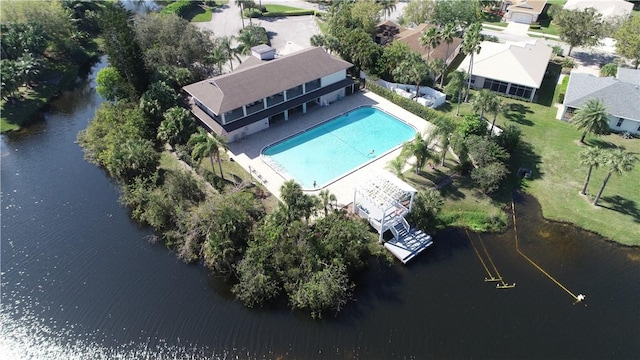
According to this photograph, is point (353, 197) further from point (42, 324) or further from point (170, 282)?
point (42, 324)

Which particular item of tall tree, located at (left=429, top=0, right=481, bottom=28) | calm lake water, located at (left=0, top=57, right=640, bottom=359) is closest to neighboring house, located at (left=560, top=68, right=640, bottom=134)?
calm lake water, located at (left=0, top=57, right=640, bottom=359)

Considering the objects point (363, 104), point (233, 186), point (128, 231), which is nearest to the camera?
point (128, 231)

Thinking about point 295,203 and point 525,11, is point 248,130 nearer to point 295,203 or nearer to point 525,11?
point 295,203

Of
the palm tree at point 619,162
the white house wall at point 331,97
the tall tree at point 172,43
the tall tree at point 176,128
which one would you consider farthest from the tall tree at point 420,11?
the tall tree at point 176,128

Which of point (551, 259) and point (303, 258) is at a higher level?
point (303, 258)

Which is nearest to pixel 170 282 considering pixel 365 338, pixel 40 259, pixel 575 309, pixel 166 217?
pixel 166 217

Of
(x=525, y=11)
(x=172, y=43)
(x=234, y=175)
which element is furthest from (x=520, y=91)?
(x=172, y=43)

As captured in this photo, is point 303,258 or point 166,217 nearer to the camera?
point 303,258
